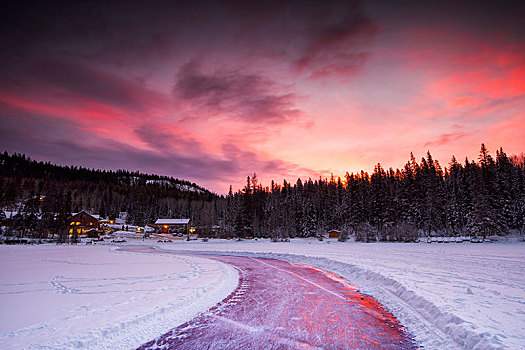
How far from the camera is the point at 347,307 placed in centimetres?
808

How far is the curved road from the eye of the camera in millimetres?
5297

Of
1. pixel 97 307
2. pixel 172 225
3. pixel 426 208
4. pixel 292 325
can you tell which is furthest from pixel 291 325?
pixel 172 225

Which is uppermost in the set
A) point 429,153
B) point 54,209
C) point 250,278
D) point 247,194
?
point 429,153

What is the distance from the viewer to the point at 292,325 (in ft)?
20.9

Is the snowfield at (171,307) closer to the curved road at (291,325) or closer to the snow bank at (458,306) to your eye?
the snow bank at (458,306)

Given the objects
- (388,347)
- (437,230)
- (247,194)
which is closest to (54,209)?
(247,194)

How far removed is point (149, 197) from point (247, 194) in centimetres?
12028

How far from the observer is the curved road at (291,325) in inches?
209

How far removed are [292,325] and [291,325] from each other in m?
0.02

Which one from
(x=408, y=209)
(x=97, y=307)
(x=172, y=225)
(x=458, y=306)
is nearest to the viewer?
(x=458, y=306)

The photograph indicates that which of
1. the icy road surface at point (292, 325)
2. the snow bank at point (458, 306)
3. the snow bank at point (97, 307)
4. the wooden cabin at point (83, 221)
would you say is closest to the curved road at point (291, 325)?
the icy road surface at point (292, 325)

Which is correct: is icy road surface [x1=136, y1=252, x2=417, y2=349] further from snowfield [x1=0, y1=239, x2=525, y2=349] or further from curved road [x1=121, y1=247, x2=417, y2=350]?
snowfield [x1=0, y1=239, x2=525, y2=349]

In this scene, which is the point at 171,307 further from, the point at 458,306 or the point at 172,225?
the point at 172,225

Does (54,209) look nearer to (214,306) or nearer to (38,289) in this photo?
(38,289)
